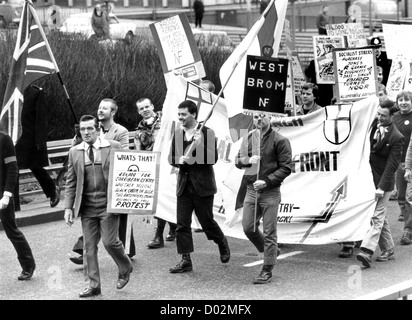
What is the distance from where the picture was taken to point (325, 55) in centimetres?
1784

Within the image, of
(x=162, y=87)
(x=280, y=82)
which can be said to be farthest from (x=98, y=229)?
(x=162, y=87)

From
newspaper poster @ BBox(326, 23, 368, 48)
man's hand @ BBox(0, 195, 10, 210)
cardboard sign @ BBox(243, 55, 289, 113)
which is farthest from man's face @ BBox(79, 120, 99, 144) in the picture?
newspaper poster @ BBox(326, 23, 368, 48)

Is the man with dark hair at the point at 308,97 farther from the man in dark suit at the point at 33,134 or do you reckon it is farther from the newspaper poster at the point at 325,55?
the newspaper poster at the point at 325,55

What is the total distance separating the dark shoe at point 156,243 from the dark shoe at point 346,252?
2161 millimetres

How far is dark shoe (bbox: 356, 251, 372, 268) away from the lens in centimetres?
1066

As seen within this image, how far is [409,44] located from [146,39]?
7.39 metres

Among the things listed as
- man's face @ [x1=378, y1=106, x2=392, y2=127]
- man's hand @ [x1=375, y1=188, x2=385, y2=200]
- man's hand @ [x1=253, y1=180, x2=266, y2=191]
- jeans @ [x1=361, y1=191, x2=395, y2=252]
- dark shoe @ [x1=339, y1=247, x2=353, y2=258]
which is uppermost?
man's face @ [x1=378, y1=106, x2=392, y2=127]

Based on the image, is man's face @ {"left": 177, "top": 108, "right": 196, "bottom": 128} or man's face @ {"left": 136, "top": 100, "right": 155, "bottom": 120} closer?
man's face @ {"left": 177, "top": 108, "right": 196, "bottom": 128}

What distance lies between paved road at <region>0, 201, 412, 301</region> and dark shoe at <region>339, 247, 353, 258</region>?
82 millimetres

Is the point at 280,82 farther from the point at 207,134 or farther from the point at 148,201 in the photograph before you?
the point at 148,201

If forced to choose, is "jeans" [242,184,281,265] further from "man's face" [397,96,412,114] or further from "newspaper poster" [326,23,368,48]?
"newspaper poster" [326,23,368,48]

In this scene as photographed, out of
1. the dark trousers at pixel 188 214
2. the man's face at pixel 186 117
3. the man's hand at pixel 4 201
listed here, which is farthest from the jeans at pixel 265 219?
the man's hand at pixel 4 201

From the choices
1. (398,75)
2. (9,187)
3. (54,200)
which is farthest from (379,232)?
(54,200)

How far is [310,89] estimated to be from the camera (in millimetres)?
12445
